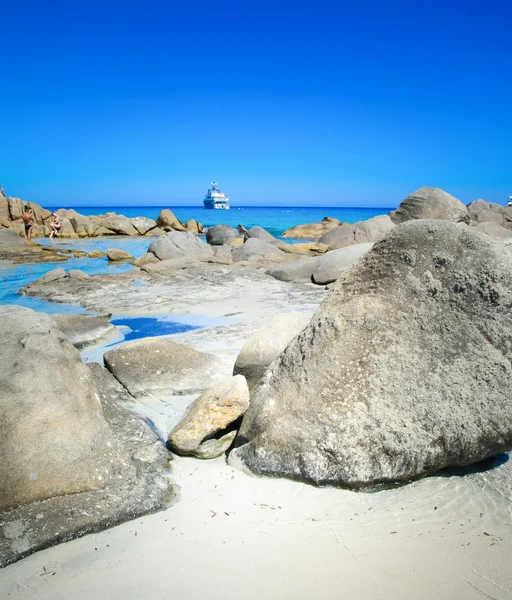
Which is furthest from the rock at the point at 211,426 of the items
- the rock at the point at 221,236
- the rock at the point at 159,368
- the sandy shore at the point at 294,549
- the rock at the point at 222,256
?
the rock at the point at 221,236

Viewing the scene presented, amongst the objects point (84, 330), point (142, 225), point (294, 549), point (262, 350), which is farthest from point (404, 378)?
point (142, 225)

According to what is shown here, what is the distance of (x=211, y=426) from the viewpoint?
3.70 meters

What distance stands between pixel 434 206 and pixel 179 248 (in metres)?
9.08

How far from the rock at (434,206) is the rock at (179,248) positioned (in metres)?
7.14

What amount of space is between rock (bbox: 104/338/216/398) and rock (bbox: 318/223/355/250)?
13544mm

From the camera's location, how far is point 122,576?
2422 mm

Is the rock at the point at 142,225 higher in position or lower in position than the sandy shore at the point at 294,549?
lower

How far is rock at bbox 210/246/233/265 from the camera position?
16.3 m

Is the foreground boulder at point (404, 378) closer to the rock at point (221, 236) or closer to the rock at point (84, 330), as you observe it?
the rock at point (84, 330)

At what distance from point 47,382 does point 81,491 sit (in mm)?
774

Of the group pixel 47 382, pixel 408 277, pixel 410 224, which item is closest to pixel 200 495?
pixel 47 382

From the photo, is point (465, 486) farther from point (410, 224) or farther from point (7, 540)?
point (7, 540)

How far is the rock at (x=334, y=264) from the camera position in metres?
12.1

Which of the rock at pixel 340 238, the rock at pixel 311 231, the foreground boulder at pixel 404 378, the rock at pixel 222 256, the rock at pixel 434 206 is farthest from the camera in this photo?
the rock at pixel 311 231
